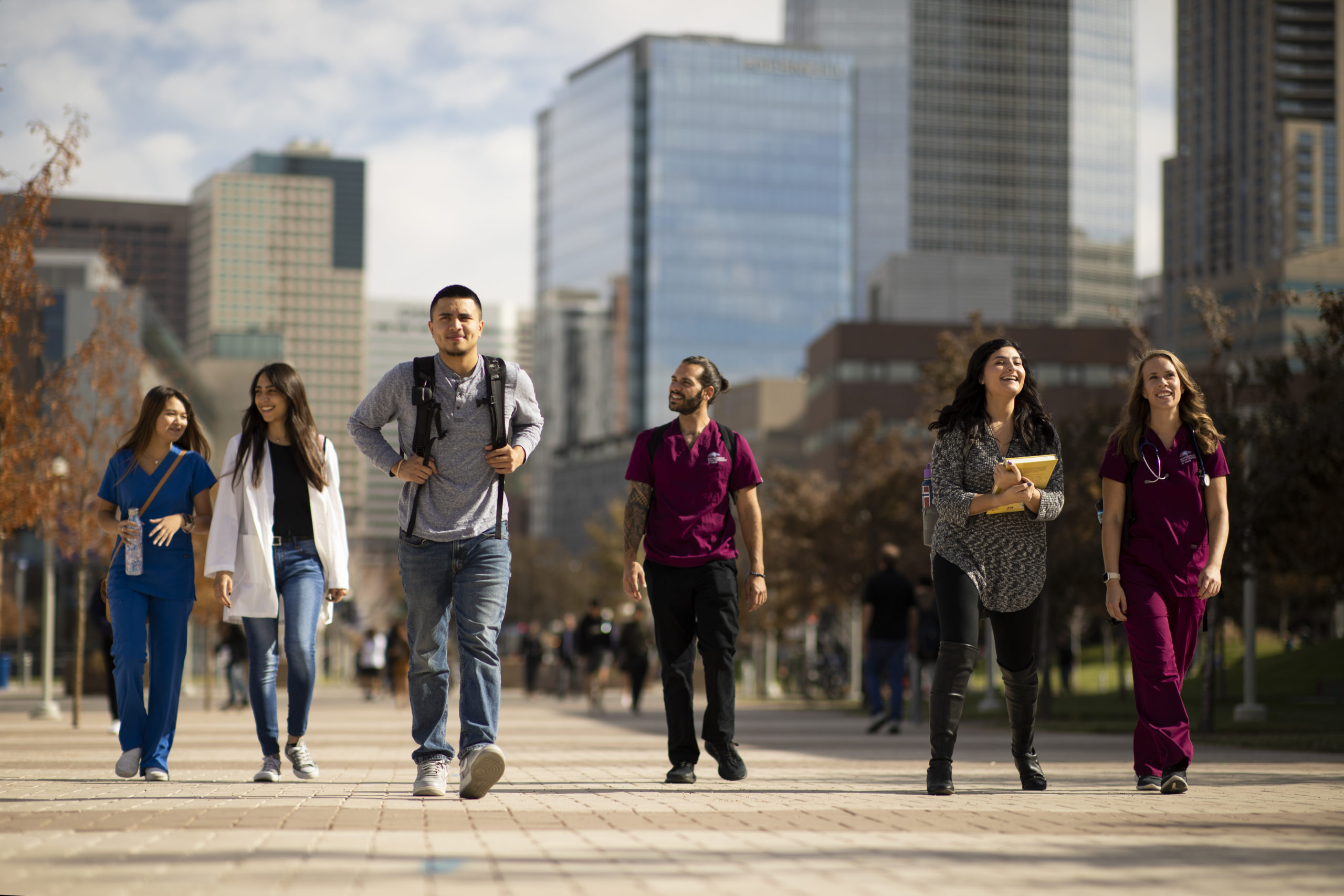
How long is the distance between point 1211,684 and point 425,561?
1014 centimetres

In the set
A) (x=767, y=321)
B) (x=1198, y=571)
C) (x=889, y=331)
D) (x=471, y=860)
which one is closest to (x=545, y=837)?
(x=471, y=860)

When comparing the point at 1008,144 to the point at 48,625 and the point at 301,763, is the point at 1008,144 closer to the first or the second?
the point at 48,625

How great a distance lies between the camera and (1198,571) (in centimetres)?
813

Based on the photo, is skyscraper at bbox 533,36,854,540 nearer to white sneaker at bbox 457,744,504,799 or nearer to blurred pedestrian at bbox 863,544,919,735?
blurred pedestrian at bbox 863,544,919,735

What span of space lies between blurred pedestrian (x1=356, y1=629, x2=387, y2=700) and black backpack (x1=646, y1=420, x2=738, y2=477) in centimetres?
2849

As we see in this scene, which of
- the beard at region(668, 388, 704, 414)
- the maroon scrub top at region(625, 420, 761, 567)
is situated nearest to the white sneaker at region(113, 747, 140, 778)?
the maroon scrub top at region(625, 420, 761, 567)

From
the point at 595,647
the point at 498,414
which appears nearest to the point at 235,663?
the point at 595,647

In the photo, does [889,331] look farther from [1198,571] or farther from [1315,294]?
[1198,571]

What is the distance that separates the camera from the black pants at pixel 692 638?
871 cm

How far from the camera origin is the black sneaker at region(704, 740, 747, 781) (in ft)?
28.6

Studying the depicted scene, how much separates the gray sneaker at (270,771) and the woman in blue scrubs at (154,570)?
519mm

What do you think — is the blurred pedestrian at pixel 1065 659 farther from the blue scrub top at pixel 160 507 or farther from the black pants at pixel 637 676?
the blue scrub top at pixel 160 507

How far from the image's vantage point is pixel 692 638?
8.89 m

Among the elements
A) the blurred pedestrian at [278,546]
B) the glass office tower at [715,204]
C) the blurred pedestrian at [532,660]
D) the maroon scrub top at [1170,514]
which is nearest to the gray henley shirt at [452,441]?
the blurred pedestrian at [278,546]
